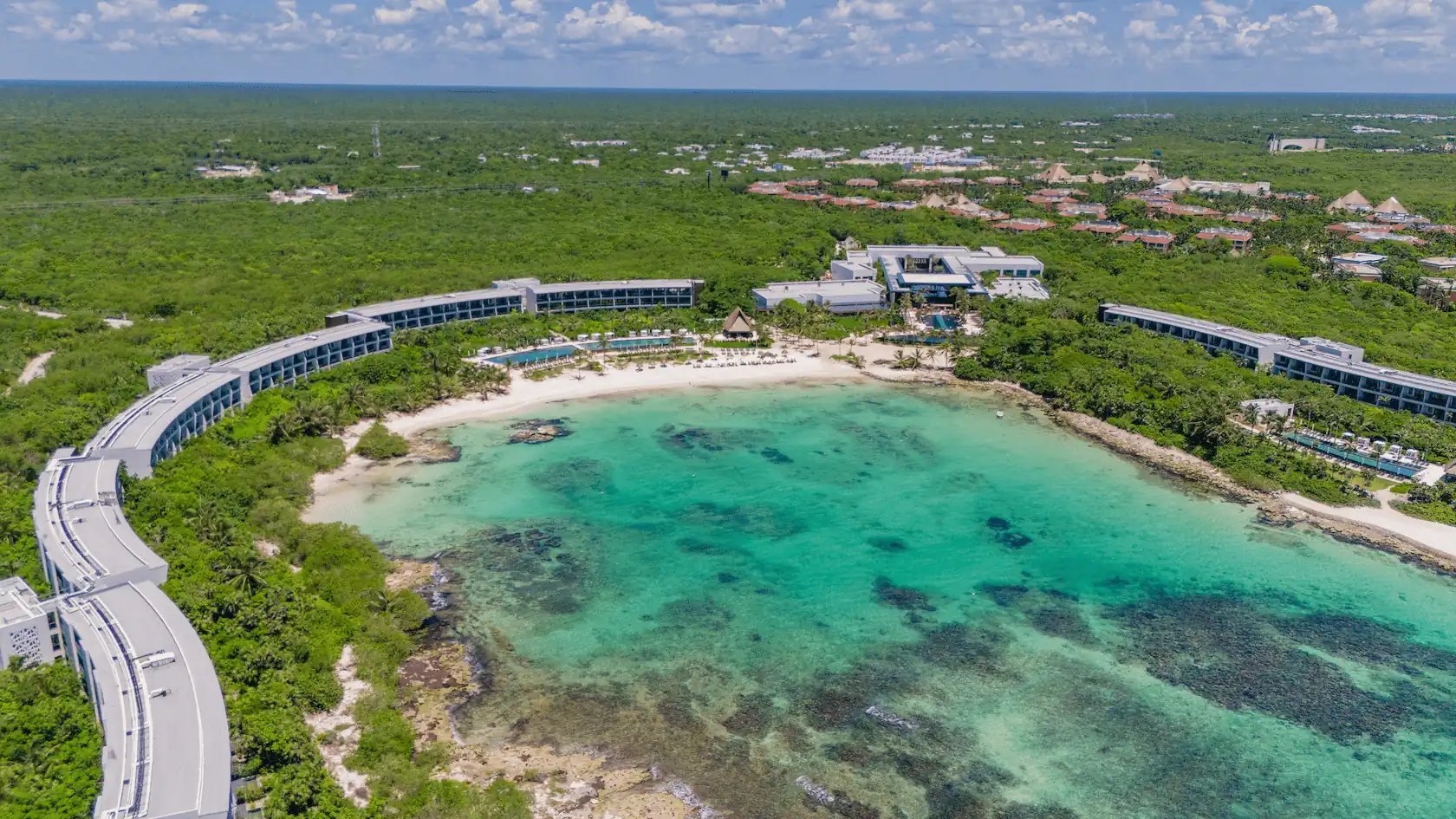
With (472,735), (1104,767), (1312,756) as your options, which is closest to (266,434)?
(472,735)

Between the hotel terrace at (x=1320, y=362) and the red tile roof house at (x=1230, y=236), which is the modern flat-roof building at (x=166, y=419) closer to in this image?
the hotel terrace at (x=1320, y=362)

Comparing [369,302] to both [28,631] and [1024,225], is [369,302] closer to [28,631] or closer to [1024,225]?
[28,631]

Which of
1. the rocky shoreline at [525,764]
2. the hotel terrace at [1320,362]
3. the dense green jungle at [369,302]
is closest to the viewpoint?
the rocky shoreline at [525,764]

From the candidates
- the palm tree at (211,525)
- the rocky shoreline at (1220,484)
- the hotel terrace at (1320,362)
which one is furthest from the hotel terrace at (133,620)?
the hotel terrace at (1320,362)

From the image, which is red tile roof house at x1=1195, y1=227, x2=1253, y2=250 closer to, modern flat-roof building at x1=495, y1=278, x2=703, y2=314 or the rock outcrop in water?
modern flat-roof building at x1=495, y1=278, x2=703, y2=314

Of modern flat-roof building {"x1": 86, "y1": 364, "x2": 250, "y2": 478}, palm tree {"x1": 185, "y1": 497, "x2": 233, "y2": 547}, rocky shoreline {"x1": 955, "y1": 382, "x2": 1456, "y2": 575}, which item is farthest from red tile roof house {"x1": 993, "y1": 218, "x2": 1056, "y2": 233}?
palm tree {"x1": 185, "y1": 497, "x2": 233, "y2": 547}

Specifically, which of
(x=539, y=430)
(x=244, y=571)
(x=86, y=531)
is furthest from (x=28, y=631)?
(x=539, y=430)
